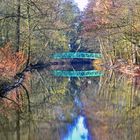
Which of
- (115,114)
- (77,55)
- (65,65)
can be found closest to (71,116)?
(115,114)

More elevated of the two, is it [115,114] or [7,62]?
[7,62]

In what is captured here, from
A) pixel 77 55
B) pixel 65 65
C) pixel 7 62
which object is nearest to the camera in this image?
pixel 7 62

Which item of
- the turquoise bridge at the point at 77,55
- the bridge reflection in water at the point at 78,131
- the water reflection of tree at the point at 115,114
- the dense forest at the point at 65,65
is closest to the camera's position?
the bridge reflection in water at the point at 78,131

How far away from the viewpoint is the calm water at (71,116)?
1617 centimetres

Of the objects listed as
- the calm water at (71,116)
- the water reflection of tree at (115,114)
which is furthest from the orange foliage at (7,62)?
the water reflection of tree at (115,114)

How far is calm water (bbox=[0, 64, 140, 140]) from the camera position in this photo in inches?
637

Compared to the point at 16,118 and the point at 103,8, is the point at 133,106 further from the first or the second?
the point at 103,8

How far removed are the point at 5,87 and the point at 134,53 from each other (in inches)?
911

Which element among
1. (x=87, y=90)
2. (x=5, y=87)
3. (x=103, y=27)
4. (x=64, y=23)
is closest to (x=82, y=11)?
(x=64, y=23)

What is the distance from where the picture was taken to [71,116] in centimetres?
2041

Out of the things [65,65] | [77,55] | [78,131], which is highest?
[77,55]

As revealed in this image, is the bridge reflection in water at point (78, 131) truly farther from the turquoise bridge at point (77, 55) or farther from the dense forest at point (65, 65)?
the turquoise bridge at point (77, 55)

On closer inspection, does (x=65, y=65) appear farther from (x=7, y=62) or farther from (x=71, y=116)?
(x=71, y=116)

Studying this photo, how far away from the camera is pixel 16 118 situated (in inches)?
748
